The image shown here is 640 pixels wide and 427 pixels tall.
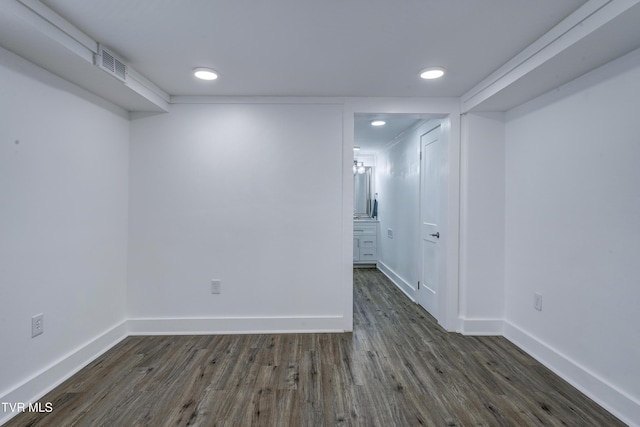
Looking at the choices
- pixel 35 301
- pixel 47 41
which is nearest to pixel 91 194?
pixel 35 301

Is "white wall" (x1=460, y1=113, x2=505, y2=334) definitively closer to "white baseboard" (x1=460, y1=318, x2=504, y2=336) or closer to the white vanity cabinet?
"white baseboard" (x1=460, y1=318, x2=504, y2=336)

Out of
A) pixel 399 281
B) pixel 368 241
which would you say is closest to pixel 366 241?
pixel 368 241

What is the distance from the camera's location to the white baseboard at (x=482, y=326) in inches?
113

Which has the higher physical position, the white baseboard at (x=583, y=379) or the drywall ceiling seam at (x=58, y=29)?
the drywall ceiling seam at (x=58, y=29)

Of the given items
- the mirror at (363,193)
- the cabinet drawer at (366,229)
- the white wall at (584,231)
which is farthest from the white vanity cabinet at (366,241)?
the white wall at (584,231)

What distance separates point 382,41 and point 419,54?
332 mm

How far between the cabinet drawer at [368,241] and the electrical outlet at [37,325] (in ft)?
15.7

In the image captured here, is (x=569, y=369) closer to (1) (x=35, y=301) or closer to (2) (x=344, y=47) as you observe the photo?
(2) (x=344, y=47)

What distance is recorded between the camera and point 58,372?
2.03 metres

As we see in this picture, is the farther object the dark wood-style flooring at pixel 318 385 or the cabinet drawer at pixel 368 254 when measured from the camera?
the cabinet drawer at pixel 368 254

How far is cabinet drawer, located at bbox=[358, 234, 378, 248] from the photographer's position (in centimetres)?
594

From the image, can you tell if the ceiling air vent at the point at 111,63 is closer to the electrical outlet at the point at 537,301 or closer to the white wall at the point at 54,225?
the white wall at the point at 54,225

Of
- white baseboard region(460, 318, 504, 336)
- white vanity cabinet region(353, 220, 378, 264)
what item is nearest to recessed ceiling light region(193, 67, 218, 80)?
white baseboard region(460, 318, 504, 336)

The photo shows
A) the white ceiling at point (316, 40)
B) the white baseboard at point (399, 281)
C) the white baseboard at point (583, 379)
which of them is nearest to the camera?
the white ceiling at point (316, 40)
